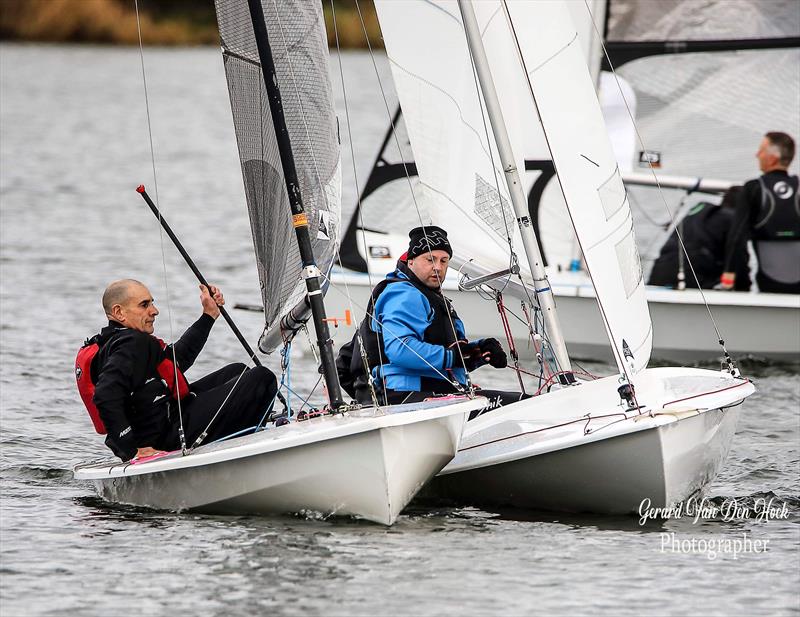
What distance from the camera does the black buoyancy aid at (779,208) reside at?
973 centimetres

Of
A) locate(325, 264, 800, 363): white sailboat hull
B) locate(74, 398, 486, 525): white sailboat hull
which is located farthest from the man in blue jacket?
locate(325, 264, 800, 363): white sailboat hull

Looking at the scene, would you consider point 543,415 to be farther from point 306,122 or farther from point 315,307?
point 306,122

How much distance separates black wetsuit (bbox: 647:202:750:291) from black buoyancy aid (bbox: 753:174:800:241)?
264 millimetres

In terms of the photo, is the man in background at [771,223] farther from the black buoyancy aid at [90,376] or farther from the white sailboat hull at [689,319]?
the black buoyancy aid at [90,376]

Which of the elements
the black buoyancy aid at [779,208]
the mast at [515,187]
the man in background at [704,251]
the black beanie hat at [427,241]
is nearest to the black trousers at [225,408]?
the black beanie hat at [427,241]

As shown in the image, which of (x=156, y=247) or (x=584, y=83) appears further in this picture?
(x=156, y=247)

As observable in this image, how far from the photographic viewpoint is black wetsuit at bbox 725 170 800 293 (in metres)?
9.73

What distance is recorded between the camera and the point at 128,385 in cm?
588

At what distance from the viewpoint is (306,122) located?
6.20 meters

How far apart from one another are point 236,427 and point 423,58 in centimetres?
198

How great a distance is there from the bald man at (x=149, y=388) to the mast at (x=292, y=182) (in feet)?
1.53

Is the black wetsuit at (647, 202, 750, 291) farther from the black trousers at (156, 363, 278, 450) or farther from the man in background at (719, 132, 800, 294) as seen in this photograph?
the black trousers at (156, 363, 278, 450)

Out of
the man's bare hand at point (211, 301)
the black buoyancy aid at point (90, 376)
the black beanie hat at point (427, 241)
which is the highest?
the black beanie hat at point (427, 241)

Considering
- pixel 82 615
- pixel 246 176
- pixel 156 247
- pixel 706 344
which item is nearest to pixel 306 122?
pixel 246 176
